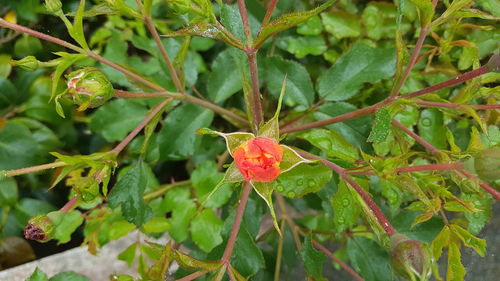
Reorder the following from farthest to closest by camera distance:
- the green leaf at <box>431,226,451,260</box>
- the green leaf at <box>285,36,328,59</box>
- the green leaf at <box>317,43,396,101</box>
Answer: the green leaf at <box>285,36,328,59</box>
the green leaf at <box>317,43,396,101</box>
the green leaf at <box>431,226,451,260</box>

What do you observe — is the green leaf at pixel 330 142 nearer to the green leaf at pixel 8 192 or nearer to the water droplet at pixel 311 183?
the water droplet at pixel 311 183

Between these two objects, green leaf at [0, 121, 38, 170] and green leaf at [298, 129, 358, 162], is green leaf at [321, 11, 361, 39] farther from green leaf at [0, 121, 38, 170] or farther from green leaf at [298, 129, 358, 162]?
green leaf at [0, 121, 38, 170]

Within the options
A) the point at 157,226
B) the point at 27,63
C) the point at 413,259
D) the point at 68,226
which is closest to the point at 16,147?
Result: the point at 68,226

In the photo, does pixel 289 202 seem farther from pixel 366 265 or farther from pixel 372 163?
pixel 372 163

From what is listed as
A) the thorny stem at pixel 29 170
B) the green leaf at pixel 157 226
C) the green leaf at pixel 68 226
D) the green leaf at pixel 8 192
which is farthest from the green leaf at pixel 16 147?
the thorny stem at pixel 29 170

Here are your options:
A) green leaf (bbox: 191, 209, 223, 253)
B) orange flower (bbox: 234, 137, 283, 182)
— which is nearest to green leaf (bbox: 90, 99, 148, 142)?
green leaf (bbox: 191, 209, 223, 253)

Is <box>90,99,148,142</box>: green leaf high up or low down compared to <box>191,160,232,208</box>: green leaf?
up

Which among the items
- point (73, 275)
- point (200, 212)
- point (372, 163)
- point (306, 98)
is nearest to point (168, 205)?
point (200, 212)
